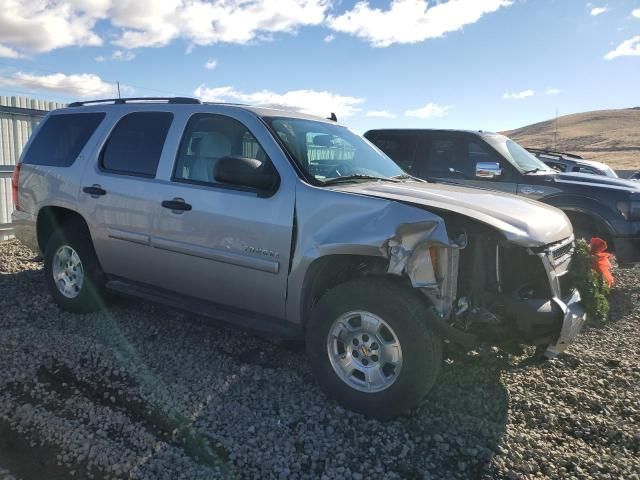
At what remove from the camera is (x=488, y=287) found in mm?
3375

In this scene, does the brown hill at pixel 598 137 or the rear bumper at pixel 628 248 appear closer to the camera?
the rear bumper at pixel 628 248

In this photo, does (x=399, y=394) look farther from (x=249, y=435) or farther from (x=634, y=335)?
(x=634, y=335)

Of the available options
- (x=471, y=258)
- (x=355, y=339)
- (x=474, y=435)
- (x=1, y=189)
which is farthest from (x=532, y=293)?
(x=1, y=189)

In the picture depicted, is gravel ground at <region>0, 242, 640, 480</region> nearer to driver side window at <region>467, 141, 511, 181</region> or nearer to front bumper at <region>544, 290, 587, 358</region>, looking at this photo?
front bumper at <region>544, 290, 587, 358</region>

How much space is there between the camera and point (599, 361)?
4.32 meters

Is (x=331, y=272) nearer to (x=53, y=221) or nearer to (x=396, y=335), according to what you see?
(x=396, y=335)

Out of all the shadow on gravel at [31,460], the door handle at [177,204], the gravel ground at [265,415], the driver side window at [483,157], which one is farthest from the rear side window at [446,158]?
the shadow on gravel at [31,460]

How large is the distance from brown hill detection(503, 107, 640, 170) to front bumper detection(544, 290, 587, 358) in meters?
43.6

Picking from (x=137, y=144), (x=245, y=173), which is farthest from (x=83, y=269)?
(x=245, y=173)

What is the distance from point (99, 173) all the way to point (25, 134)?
6677 millimetres

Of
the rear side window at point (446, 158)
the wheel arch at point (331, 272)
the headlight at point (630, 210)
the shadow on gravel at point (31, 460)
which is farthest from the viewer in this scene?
the rear side window at point (446, 158)

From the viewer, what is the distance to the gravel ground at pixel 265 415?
288 cm

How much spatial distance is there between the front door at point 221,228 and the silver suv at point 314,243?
11 millimetres

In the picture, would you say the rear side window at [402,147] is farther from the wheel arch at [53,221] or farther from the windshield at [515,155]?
the wheel arch at [53,221]
